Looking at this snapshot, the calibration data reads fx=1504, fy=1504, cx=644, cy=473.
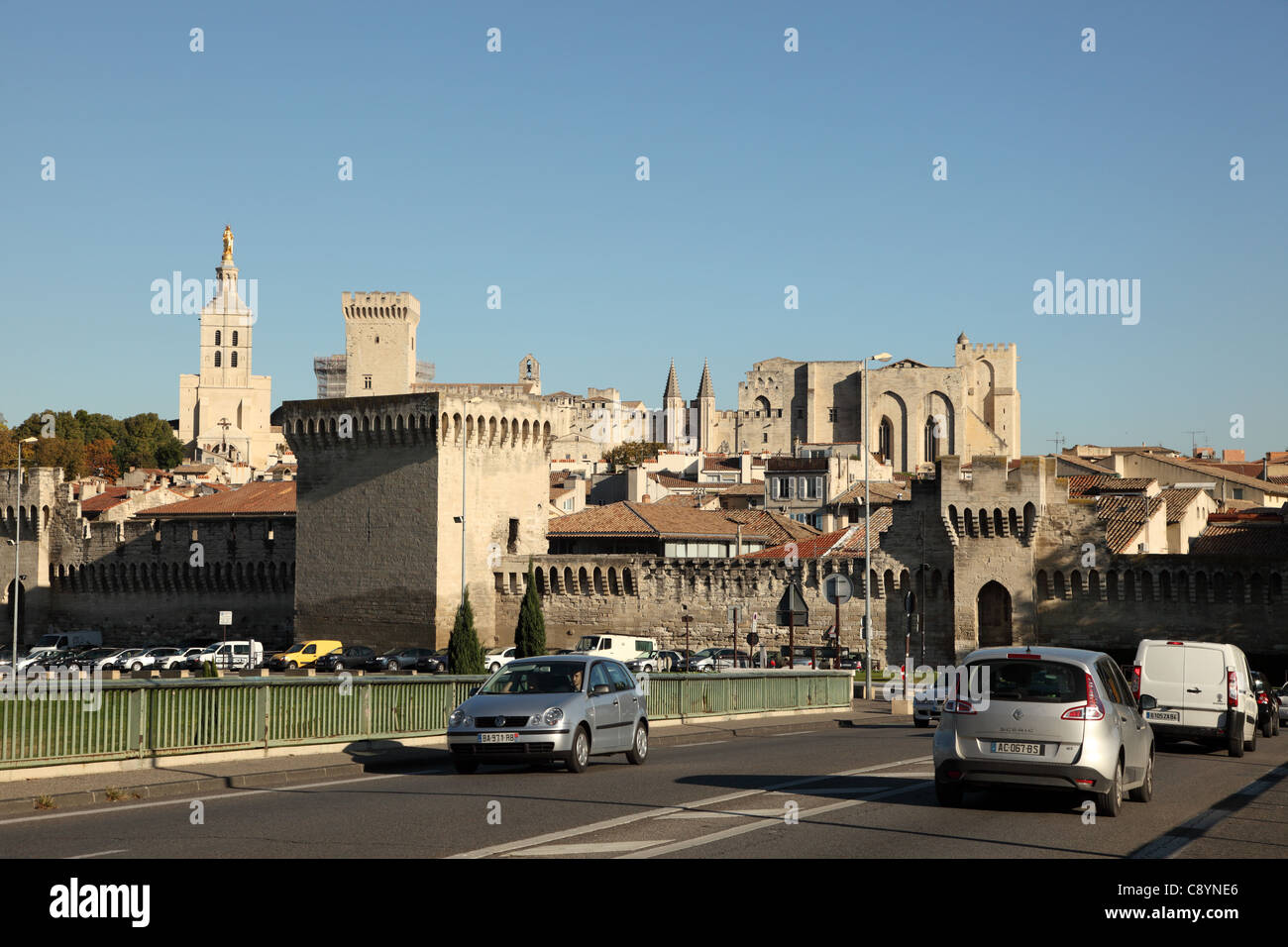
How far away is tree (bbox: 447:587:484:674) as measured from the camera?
183ft

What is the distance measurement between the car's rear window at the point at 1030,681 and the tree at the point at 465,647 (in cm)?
4141

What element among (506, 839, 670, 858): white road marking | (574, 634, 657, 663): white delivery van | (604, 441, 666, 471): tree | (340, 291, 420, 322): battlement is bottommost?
(574, 634, 657, 663): white delivery van

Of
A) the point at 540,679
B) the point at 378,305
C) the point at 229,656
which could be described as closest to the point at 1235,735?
the point at 540,679

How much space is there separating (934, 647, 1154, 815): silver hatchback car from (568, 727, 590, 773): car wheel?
5.40 meters

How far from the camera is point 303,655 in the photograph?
6125cm

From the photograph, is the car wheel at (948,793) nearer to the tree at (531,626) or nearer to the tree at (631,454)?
the tree at (531,626)

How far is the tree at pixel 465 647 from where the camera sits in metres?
55.8

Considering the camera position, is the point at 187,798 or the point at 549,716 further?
the point at 549,716

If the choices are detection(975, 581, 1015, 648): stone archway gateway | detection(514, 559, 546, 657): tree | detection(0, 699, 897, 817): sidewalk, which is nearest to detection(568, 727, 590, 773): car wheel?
detection(0, 699, 897, 817): sidewalk

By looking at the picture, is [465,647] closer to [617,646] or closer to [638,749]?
[617,646]

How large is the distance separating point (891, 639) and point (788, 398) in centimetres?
11533

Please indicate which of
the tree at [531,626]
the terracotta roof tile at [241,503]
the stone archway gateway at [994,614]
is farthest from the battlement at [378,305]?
the stone archway gateway at [994,614]

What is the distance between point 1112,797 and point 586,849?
5517mm

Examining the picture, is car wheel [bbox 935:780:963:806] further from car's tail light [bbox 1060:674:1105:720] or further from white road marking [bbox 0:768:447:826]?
white road marking [bbox 0:768:447:826]
